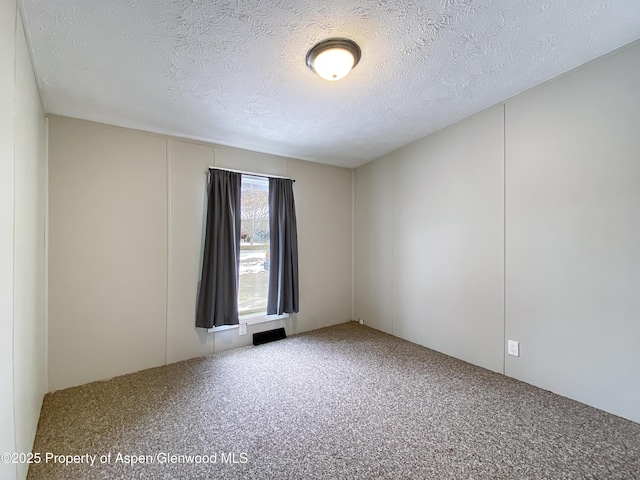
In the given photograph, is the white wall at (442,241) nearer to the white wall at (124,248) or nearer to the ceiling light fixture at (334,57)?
the ceiling light fixture at (334,57)

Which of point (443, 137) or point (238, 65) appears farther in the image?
point (443, 137)

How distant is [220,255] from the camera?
2908mm

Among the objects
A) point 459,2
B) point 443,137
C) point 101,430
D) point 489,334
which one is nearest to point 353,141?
point 443,137

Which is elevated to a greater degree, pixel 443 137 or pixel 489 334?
pixel 443 137

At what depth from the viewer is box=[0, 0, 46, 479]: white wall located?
108cm

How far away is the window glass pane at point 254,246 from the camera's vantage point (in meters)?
3.23

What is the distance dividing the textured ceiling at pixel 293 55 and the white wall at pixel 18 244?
276 mm

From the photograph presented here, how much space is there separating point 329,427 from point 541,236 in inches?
82.5

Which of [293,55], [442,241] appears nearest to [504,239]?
[442,241]

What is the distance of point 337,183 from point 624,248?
2919 millimetres

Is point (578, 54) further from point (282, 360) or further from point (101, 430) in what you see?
point (101, 430)

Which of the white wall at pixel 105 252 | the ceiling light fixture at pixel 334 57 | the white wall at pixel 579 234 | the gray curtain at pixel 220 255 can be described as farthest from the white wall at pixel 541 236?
the white wall at pixel 105 252

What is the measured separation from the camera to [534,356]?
2137 mm

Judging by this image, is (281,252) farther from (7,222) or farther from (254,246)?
(7,222)
